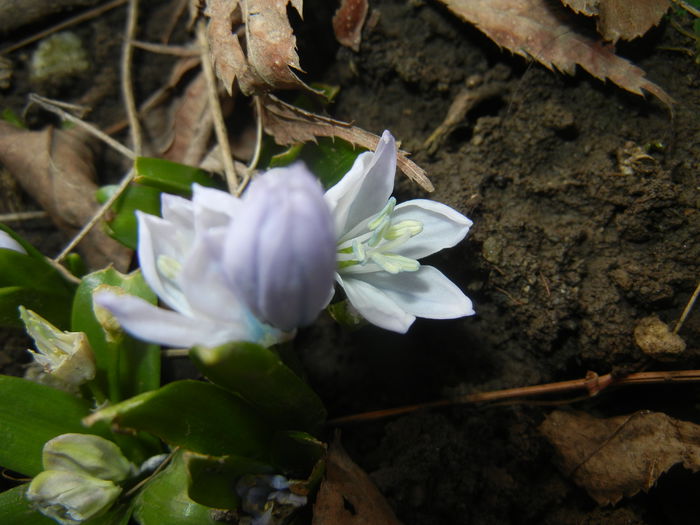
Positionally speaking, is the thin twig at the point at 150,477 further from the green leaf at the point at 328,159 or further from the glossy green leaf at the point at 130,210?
the green leaf at the point at 328,159

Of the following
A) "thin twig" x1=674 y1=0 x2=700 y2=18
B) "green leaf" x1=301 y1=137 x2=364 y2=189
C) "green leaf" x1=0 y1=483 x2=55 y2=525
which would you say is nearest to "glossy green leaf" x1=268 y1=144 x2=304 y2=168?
"green leaf" x1=301 y1=137 x2=364 y2=189

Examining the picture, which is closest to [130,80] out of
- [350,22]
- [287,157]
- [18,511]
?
[350,22]

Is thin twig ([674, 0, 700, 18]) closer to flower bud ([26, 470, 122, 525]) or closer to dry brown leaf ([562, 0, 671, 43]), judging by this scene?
dry brown leaf ([562, 0, 671, 43])

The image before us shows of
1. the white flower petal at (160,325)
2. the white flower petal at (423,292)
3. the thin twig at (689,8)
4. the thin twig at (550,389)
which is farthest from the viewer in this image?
the thin twig at (689,8)

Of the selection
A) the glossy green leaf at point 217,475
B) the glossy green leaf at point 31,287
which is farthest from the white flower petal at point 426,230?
the glossy green leaf at point 31,287

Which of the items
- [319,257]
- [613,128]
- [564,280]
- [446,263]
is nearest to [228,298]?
[319,257]

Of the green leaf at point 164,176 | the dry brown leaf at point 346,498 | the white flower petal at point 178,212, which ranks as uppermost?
the white flower petal at point 178,212
